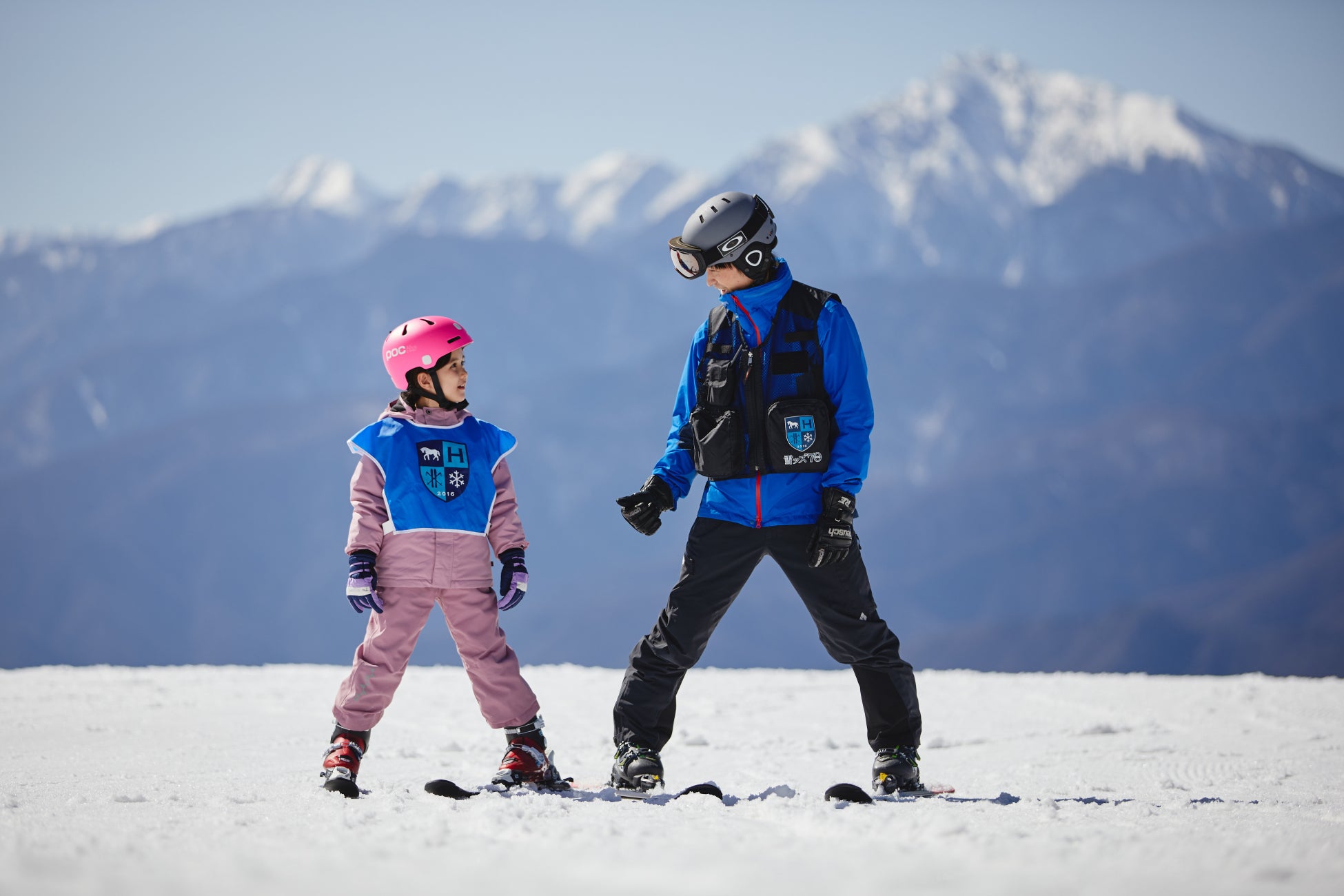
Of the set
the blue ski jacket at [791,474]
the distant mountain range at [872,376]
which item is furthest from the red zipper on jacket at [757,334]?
the distant mountain range at [872,376]

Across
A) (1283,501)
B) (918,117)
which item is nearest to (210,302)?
(918,117)

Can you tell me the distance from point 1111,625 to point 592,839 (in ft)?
373

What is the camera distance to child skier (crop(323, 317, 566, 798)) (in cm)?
327

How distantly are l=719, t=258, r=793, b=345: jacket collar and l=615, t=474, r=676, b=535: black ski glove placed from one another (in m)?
0.53

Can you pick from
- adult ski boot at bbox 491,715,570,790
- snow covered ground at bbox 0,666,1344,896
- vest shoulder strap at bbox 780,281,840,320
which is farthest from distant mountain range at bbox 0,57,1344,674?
vest shoulder strap at bbox 780,281,840,320

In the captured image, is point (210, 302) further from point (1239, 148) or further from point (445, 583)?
point (445, 583)

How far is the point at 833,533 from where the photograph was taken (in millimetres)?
3178

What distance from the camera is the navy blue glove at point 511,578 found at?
10.9 feet

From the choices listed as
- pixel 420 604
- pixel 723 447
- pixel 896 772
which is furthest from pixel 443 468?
pixel 896 772

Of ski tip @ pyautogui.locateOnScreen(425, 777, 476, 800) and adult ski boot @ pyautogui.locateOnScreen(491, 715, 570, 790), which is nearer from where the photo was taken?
ski tip @ pyautogui.locateOnScreen(425, 777, 476, 800)

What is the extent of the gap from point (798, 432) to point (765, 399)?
0.51ft

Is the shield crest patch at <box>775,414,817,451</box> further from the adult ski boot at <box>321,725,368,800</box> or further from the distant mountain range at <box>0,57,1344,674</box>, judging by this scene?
the distant mountain range at <box>0,57,1344,674</box>

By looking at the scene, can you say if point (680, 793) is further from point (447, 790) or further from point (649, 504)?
point (649, 504)

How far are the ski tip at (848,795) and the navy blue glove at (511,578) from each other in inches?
41.3
